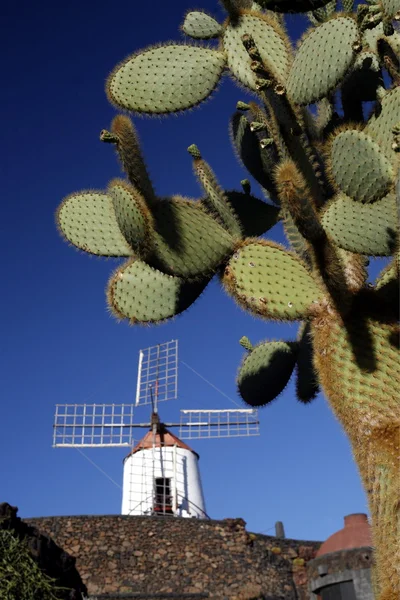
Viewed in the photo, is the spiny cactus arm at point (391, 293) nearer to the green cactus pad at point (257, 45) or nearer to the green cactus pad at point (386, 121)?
the green cactus pad at point (386, 121)

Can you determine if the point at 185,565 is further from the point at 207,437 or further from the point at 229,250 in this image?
the point at 229,250

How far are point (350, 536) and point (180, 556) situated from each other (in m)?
3.84

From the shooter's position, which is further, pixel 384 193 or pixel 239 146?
pixel 239 146

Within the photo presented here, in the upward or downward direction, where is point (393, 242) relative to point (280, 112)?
downward

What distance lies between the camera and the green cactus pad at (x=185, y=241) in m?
3.50

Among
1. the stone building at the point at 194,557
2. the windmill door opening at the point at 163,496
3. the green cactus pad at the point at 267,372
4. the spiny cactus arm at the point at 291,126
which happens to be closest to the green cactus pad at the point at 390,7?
the spiny cactus arm at the point at 291,126

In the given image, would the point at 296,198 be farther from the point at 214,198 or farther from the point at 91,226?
the point at 91,226

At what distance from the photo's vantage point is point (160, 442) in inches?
824

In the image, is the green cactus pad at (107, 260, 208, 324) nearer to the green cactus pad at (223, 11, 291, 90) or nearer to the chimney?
the green cactus pad at (223, 11, 291, 90)

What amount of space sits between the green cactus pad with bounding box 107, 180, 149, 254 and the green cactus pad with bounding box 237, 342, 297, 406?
5.31ft

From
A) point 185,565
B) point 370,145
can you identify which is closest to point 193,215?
point 370,145

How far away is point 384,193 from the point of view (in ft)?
10.6

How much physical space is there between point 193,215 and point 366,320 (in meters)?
1.07

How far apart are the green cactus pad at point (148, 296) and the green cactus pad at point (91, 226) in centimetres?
20
